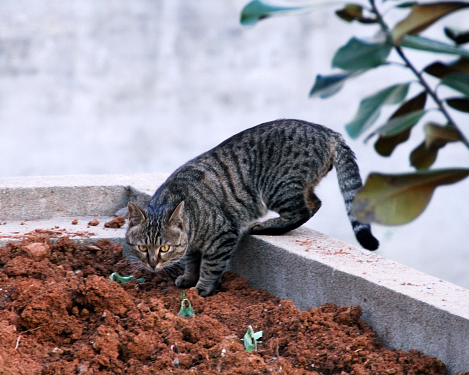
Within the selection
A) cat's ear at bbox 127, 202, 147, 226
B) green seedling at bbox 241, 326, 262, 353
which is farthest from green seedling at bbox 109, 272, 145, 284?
green seedling at bbox 241, 326, 262, 353

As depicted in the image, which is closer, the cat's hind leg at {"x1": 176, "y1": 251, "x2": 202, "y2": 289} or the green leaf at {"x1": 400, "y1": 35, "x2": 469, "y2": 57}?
the green leaf at {"x1": 400, "y1": 35, "x2": 469, "y2": 57}

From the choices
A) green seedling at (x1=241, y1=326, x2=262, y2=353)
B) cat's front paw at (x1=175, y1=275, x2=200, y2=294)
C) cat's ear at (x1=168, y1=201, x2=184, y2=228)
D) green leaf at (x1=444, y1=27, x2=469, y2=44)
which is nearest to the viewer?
green leaf at (x1=444, y1=27, x2=469, y2=44)

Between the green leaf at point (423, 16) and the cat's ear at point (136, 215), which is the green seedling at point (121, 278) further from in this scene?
the green leaf at point (423, 16)

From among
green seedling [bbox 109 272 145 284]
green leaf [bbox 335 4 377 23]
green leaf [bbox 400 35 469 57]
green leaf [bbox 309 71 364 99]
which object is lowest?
green seedling [bbox 109 272 145 284]

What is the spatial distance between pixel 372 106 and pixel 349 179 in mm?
2086

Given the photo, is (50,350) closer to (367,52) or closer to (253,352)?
(253,352)

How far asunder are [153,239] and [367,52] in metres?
2.07

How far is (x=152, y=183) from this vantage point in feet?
14.5

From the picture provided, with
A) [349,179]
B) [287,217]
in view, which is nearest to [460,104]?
[349,179]

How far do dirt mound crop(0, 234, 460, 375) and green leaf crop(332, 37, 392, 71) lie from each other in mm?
1184

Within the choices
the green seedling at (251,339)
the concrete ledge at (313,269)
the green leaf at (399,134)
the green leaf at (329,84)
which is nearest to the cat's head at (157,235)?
the concrete ledge at (313,269)

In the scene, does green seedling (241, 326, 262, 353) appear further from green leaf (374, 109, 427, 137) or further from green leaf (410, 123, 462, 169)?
green leaf (374, 109, 427, 137)

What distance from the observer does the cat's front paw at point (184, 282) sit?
11.3 feet

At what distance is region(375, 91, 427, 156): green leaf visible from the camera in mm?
1635
